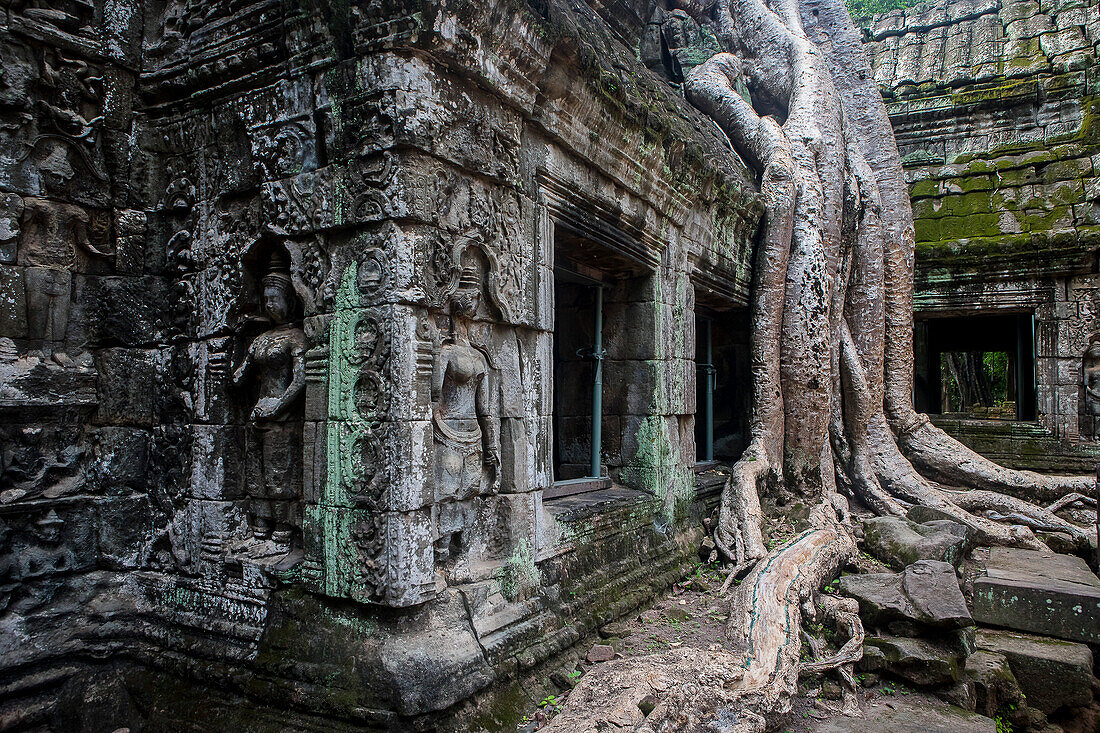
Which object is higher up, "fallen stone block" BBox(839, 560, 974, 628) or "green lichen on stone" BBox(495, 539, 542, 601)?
"green lichen on stone" BBox(495, 539, 542, 601)

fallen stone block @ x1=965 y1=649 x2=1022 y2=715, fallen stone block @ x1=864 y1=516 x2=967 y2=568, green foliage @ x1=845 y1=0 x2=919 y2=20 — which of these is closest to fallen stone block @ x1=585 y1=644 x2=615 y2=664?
fallen stone block @ x1=965 y1=649 x2=1022 y2=715

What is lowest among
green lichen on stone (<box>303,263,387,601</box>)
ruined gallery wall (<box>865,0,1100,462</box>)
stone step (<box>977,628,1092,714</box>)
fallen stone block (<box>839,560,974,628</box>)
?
stone step (<box>977,628,1092,714</box>)

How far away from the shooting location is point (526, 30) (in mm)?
3133

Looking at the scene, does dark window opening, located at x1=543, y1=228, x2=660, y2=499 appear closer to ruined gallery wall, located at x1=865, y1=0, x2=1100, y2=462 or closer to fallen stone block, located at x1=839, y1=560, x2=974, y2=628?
fallen stone block, located at x1=839, y1=560, x2=974, y2=628

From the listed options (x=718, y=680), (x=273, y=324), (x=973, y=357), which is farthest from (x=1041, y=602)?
(x=973, y=357)

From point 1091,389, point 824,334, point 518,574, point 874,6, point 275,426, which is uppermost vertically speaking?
point 874,6

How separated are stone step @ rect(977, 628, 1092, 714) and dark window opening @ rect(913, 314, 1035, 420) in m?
5.48

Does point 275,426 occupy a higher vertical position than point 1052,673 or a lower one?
higher

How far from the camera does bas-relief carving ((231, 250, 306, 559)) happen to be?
2.95 meters

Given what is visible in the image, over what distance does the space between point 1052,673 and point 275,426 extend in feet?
14.3

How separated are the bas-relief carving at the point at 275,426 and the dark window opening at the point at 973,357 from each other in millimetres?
8696

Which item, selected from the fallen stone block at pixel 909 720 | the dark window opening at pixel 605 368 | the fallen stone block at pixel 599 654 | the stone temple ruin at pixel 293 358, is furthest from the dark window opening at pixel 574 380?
the fallen stone block at pixel 909 720

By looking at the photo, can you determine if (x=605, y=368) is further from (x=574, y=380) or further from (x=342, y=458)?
(x=342, y=458)

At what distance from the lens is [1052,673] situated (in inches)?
150
